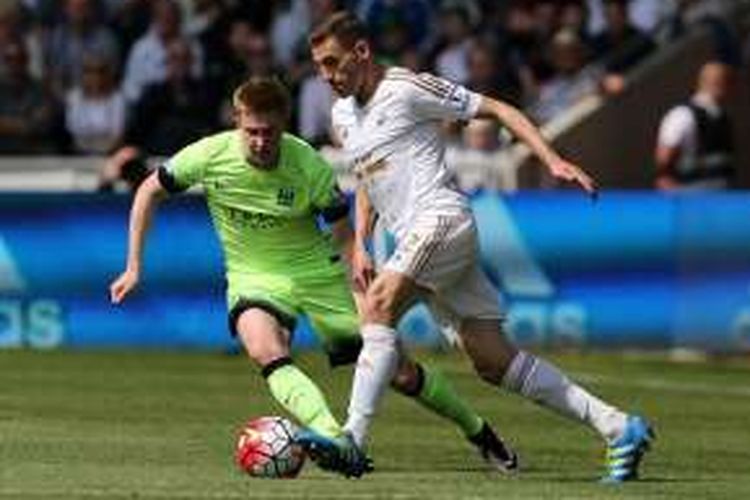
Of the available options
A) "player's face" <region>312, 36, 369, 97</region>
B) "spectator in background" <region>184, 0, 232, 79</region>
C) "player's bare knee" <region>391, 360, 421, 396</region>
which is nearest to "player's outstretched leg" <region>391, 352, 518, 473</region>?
"player's bare knee" <region>391, 360, 421, 396</region>

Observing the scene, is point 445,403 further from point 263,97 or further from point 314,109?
point 314,109

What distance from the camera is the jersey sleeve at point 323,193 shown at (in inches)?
552

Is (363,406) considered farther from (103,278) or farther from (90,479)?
(103,278)

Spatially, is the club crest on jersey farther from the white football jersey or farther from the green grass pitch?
the green grass pitch

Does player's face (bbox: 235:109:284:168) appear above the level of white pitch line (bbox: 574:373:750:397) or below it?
above

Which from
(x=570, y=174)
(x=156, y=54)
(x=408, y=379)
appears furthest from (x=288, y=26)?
(x=570, y=174)

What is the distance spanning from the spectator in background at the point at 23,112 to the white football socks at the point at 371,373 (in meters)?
13.7

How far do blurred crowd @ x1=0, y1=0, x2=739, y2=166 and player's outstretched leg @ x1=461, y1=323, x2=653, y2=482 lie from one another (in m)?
11.8

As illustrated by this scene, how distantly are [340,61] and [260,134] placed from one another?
2.35ft

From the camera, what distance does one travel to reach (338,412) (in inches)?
696

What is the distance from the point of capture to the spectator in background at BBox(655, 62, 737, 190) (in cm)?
2323

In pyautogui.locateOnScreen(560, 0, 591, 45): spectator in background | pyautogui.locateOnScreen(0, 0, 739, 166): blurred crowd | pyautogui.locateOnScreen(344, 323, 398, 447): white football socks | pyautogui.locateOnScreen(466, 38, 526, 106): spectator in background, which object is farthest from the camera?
pyautogui.locateOnScreen(560, 0, 591, 45): spectator in background

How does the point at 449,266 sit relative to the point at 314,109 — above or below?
above

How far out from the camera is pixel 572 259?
23016mm
